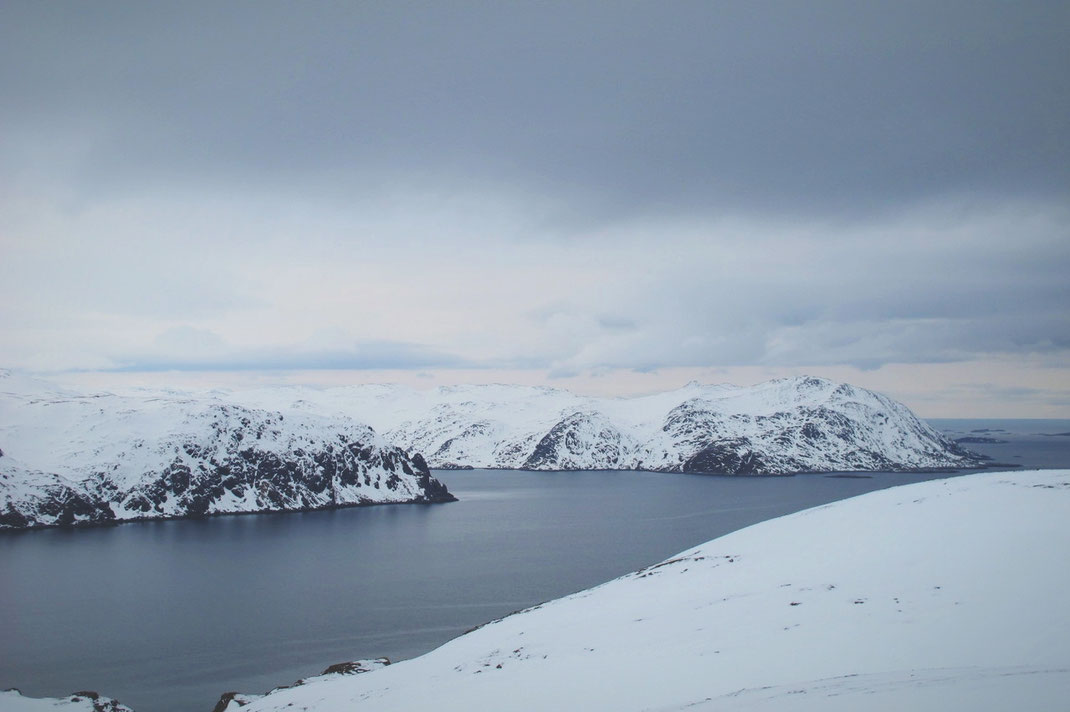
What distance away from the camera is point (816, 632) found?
2134cm

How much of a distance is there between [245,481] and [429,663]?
410ft

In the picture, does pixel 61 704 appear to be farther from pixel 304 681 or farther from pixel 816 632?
pixel 816 632

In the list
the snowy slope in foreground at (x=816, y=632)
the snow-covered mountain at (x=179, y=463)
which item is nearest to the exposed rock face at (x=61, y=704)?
the snowy slope in foreground at (x=816, y=632)

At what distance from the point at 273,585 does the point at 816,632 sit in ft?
205

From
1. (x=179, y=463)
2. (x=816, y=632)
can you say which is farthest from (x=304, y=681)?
(x=179, y=463)

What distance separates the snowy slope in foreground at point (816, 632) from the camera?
16219 millimetres

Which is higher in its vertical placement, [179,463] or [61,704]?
[179,463]

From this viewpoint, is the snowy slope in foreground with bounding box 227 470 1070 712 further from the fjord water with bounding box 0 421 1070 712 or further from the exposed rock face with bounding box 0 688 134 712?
the fjord water with bounding box 0 421 1070 712

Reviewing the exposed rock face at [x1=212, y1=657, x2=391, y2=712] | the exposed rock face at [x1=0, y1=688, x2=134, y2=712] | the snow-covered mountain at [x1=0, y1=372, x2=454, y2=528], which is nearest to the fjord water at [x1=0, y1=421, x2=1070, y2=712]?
the exposed rock face at [x1=0, y1=688, x2=134, y2=712]

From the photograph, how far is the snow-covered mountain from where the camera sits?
118 meters

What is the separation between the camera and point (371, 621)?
5469cm

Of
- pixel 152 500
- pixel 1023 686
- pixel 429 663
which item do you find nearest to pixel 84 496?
pixel 152 500

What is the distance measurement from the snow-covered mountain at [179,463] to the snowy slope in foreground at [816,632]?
4360 inches

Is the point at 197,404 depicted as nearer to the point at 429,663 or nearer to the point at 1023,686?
the point at 429,663
